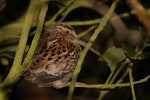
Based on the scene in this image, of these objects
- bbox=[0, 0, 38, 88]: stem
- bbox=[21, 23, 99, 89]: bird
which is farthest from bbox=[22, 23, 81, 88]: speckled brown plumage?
bbox=[0, 0, 38, 88]: stem

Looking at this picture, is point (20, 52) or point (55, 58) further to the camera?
point (55, 58)

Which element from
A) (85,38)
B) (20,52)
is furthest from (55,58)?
(85,38)

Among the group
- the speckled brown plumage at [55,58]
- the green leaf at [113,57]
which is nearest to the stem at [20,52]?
the speckled brown plumage at [55,58]

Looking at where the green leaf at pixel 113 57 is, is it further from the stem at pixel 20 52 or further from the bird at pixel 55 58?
the stem at pixel 20 52

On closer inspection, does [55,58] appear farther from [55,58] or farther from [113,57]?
[113,57]

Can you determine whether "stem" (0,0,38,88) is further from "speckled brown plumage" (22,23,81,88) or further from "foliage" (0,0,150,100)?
"speckled brown plumage" (22,23,81,88)

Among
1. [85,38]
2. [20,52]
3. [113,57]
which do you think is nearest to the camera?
[20,52]
